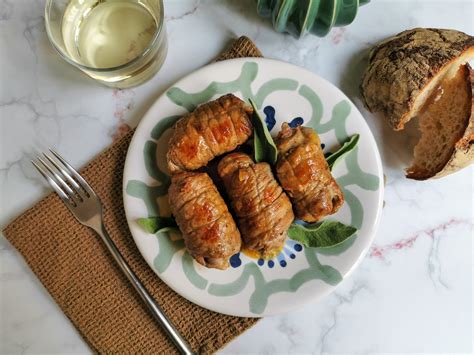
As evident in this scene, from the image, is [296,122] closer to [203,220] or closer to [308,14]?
[308,14]

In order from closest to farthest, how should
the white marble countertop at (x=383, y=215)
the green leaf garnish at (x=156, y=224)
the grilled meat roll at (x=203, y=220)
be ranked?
1. the grilled meat roll at (x=203, y=220)
2. the green leaf garnish at (x=156, y=224)
3. the white marble countertop at (x=383, y=215)

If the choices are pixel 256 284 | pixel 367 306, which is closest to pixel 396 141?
pixel 367 306

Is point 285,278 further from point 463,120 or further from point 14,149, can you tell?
point 14,149

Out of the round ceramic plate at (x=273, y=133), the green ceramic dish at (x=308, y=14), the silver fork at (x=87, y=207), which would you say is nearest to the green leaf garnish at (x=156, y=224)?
the round ceramic plate at (x=273, y=133)

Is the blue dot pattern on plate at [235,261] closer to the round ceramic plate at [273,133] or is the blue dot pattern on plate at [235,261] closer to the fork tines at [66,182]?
the round ceramic plate at [273,133]

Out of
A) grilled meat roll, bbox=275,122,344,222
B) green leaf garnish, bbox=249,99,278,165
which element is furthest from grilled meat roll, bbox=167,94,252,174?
grilled meat roll, bbox=275,122,344,222
